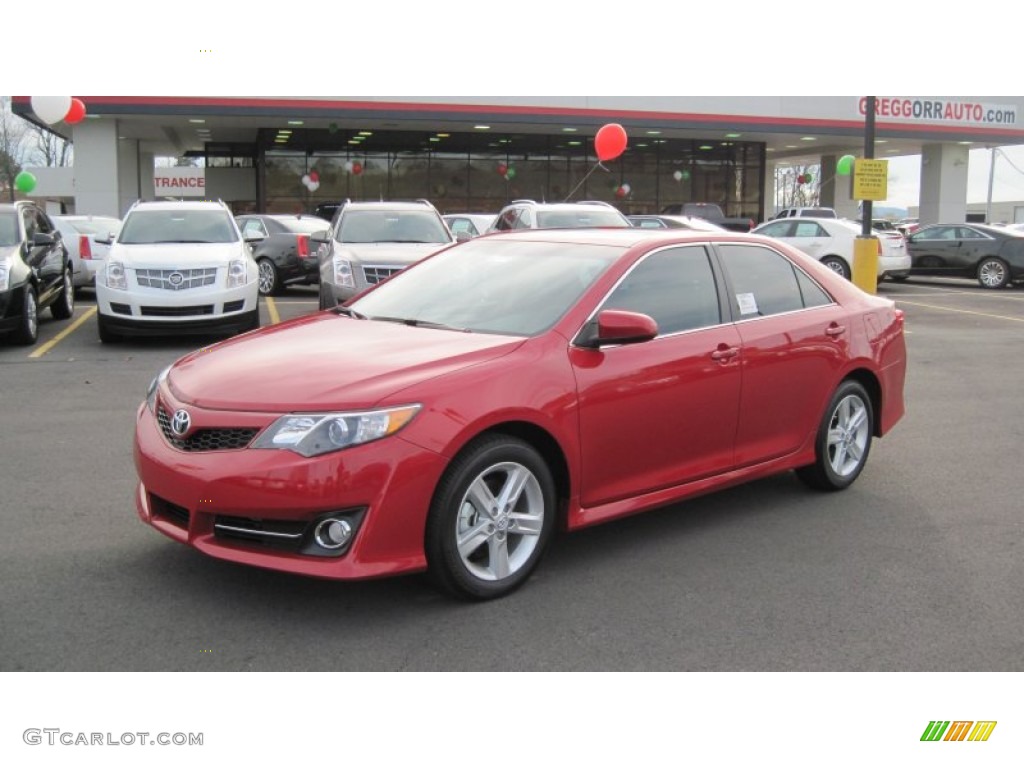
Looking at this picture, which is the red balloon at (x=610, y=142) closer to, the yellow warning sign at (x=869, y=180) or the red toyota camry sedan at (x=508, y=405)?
the yellow warning sign at (x=869, y=180)

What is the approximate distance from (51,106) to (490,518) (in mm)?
19750

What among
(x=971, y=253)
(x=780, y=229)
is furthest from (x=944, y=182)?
(x=780, y=229)

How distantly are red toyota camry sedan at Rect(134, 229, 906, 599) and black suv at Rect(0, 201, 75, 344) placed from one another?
23.2 ft

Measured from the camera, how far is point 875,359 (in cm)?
614

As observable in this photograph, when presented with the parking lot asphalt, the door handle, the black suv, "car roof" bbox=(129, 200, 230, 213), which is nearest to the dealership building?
the black suv

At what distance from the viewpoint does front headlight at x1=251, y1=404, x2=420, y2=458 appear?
3.87 meters

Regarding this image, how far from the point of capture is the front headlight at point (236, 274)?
38.1 ft

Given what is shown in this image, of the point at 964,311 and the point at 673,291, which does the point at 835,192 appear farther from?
the point at 673,291

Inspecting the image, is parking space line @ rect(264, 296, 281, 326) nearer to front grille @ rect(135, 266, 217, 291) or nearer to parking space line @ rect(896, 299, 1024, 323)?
front grille @ rect(135, 266, 217, 291)

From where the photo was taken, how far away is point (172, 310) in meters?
11.3

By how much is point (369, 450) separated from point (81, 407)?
17.1ft

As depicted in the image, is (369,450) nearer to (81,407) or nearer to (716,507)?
(716,507)

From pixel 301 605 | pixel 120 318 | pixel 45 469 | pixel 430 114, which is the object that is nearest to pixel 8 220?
pixel 120 318

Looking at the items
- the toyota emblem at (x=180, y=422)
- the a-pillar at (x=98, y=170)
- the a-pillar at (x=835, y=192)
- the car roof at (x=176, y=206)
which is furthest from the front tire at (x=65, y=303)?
the a-pillar at (x=835, y=192)
